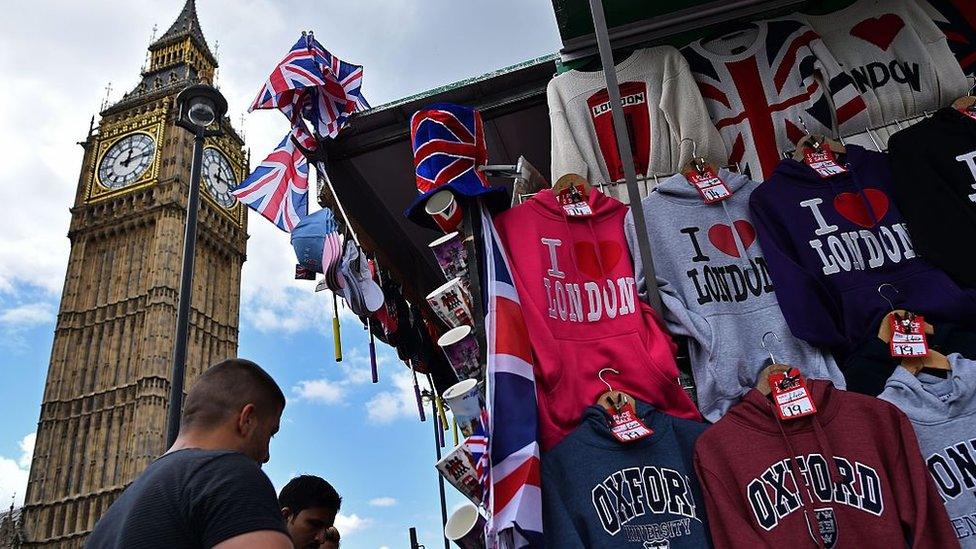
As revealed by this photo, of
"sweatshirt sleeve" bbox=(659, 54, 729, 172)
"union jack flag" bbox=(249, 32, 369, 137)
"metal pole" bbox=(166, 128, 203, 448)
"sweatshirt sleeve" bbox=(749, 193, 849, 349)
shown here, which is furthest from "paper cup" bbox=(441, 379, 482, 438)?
"metal pole" bbox=(166, 128, 203, 448)

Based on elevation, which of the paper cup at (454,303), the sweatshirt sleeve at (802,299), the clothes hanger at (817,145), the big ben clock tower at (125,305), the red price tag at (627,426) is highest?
the big ben clock tower at (125,305)

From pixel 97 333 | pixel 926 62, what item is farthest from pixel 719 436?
pixel 97 333

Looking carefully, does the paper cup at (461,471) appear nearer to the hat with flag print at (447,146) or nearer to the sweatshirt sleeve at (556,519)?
the sweatshirt sleeve at (556,519)

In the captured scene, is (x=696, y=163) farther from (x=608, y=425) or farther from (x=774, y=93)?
(x=608, y=425)

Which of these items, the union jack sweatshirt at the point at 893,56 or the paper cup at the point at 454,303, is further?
the union jack sweatshirt at the point at 893,56

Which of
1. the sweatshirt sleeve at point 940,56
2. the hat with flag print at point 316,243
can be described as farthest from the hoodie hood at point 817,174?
the hat with flag print at point 316,243

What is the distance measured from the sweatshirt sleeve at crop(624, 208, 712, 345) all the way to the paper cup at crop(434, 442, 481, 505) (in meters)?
0.84

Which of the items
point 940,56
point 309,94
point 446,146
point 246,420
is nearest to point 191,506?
point 246,420

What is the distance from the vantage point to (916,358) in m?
2.05

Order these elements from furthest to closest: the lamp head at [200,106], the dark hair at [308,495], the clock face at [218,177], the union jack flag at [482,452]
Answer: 1. the clock face at [218,177]
2. the lamp head at [200,106]
3. the dark hair at [308,495]
4. the union jack flag at [482,452]

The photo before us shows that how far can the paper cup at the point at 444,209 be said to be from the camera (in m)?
2.39

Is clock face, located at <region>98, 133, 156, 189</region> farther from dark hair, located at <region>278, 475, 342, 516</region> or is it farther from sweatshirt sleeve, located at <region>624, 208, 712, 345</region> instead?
sweatshirt sleeve, located at <region>624, 208, 712, 345</region>

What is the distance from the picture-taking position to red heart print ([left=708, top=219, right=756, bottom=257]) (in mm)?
2477

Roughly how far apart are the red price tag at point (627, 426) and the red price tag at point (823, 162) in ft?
4.08
